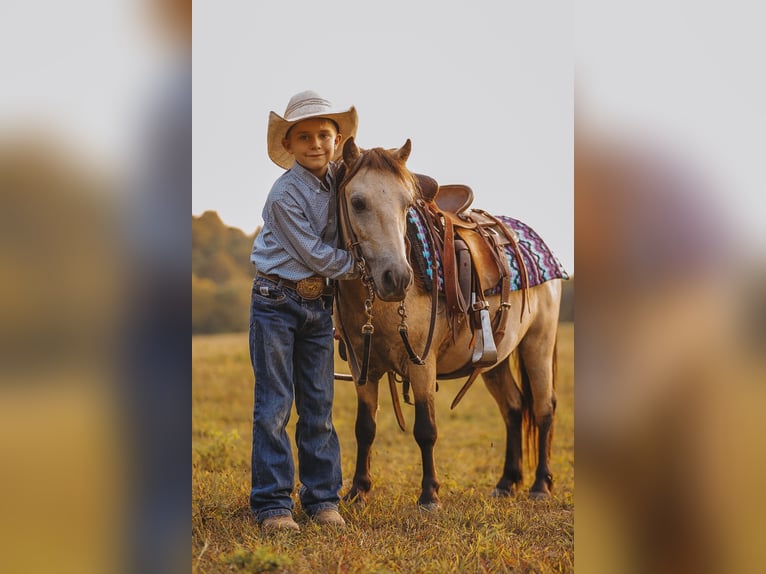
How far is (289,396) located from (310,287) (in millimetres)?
572

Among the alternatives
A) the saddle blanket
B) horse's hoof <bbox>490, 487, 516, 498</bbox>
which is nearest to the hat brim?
the saddle blanket

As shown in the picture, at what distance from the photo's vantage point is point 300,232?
11.7ft

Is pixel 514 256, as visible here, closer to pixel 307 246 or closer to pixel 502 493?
pixel 502 493

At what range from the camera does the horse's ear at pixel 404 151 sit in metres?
3.81

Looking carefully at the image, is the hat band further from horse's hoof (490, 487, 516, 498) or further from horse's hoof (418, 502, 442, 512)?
horse's hoof (490, 487, 516, 498)

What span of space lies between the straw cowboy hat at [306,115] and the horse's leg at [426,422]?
1.41 metres

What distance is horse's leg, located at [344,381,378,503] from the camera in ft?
14.5

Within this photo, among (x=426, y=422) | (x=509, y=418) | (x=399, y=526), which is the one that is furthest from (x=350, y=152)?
(x=509, y=418)

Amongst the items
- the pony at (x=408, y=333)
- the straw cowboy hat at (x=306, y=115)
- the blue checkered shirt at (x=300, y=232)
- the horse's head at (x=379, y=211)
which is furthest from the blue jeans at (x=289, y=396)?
the straw cowboy hat at (x=306, y=115)

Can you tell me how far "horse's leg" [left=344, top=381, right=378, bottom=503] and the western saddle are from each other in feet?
2.11
